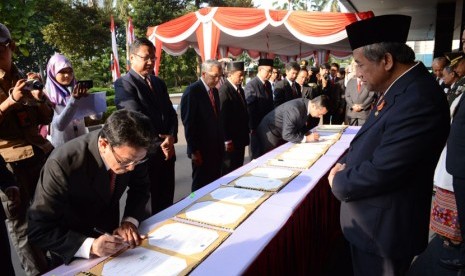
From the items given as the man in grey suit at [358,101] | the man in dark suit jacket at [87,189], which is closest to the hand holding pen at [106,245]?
the man in dark suit jacket at [87,189]

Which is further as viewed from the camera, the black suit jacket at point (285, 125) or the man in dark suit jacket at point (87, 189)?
the black suit jacket at point (285, 125)

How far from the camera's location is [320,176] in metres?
2.09

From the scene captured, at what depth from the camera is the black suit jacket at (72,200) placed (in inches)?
46.6

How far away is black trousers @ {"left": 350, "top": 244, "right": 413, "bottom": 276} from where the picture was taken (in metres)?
1.32

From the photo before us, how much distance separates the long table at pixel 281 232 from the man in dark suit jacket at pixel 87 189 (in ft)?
0.24

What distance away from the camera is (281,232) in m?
1.45

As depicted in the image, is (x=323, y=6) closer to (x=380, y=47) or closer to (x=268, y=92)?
(x=268, y=92)

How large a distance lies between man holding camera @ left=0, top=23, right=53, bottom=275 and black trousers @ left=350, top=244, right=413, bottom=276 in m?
1.87

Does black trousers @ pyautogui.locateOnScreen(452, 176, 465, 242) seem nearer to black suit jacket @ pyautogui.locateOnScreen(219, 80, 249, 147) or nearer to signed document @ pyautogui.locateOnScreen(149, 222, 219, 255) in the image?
signed document @ pyautogui.locateOnScreen(149, 222, 219, 255)

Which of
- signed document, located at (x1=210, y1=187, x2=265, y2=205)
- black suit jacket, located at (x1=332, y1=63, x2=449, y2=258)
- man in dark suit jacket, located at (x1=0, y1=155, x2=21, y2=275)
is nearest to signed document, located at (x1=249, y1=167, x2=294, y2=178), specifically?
signed document, located at (x1=210, y1=187, x2=265, y2=205)

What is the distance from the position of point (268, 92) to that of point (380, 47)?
299cm

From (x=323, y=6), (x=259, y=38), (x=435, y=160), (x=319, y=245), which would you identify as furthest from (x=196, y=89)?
(x=323, y=6)

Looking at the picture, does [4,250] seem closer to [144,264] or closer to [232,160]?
[144,264]

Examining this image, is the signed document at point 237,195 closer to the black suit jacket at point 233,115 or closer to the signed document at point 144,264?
the signed document at point 144,264
